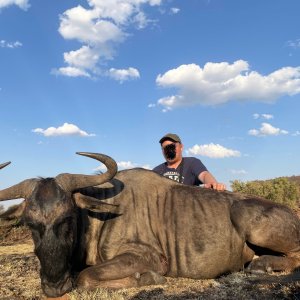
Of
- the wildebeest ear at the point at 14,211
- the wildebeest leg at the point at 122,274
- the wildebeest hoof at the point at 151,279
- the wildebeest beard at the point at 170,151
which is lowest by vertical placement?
the wildebeest hoof at the point at 151,279

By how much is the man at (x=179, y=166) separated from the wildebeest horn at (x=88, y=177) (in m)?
2.74

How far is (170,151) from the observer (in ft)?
27.1

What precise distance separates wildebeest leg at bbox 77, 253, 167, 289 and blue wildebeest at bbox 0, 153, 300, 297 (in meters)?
0.01

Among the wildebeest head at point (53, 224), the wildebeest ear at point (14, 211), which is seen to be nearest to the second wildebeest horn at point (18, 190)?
the wildebeest head at point (53, 224)

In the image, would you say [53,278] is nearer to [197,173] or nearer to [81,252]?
[81,252]

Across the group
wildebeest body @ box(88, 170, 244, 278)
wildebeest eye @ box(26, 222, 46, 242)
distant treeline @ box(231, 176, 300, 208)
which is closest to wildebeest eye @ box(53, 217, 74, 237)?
wildebeest eye @ box(26, 222, 46, 242)

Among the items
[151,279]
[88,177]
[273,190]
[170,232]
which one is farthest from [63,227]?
[273,190]

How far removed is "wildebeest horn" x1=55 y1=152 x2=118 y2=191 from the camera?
5285mm

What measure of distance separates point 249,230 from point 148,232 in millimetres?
1394

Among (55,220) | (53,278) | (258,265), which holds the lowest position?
(258,265)

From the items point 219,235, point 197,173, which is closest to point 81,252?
point 219,235

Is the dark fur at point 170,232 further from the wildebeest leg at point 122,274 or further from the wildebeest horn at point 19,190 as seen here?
the wildebeest horn at point 19,190

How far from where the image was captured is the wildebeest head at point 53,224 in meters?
4.68

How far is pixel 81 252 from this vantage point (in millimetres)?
5684
